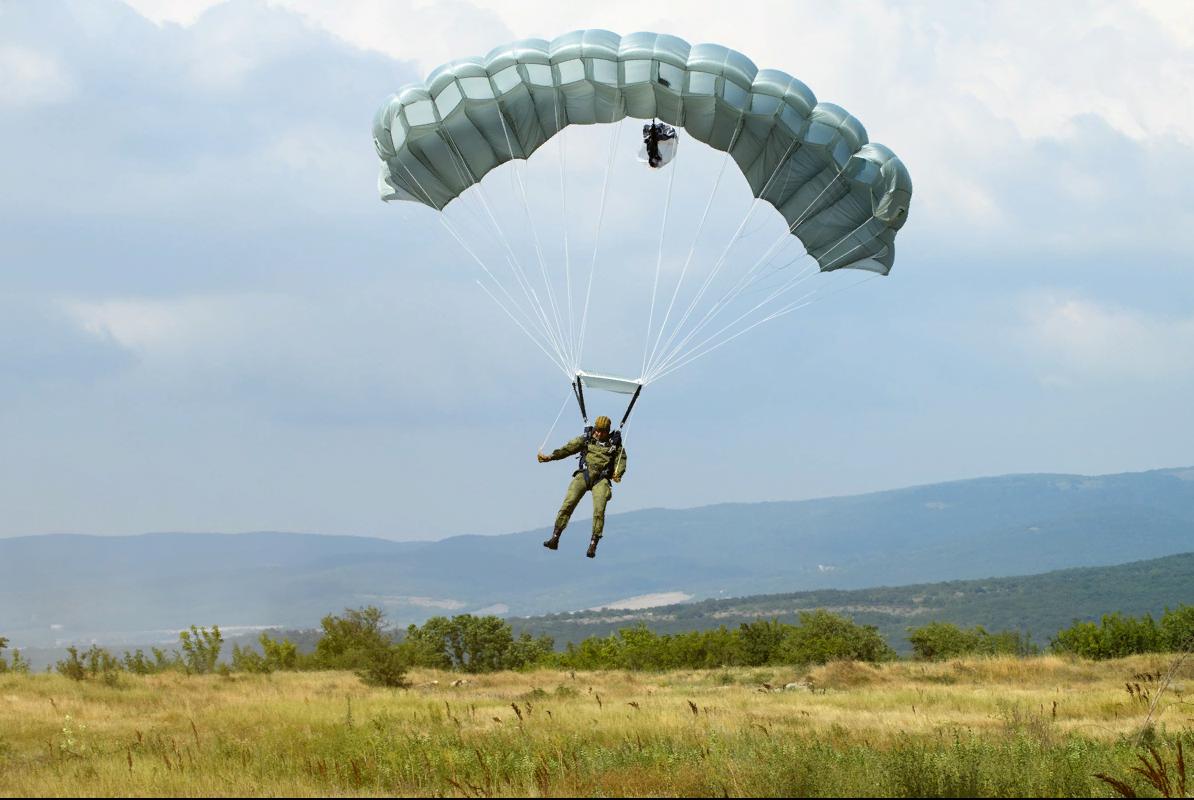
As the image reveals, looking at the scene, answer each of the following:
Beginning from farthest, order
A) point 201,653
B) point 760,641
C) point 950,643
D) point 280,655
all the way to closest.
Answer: point 950,643, point 760,641, point 280,655, point 201,653

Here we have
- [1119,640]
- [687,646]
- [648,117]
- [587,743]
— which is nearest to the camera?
[587,743]

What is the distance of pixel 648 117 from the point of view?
65.5 feet

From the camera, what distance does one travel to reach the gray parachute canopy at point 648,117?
754 inches

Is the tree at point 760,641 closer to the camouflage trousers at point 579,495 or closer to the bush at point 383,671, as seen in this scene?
the bush at point 383,671

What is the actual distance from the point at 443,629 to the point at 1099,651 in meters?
24.3

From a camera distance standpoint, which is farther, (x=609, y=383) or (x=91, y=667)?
(x=91, y=667)

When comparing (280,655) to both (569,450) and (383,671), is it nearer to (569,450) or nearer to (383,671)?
(383,671)

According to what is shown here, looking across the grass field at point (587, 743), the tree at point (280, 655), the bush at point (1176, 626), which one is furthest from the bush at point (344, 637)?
the bush at point (1176, 626)

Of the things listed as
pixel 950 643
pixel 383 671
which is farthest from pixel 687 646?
pixel 383 671

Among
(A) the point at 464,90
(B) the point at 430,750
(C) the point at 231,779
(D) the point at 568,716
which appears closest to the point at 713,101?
(A) the point at 464,90

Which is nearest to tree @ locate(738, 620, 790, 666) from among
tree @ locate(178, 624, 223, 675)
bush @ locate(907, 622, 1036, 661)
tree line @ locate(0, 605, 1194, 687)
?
tree line @ locate(0, 605, 1194, 687)

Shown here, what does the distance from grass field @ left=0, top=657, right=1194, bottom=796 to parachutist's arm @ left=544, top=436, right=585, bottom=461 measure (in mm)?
3805

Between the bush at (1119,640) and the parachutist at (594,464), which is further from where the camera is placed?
the bush at (1119,640)

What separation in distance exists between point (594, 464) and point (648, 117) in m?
6.31
